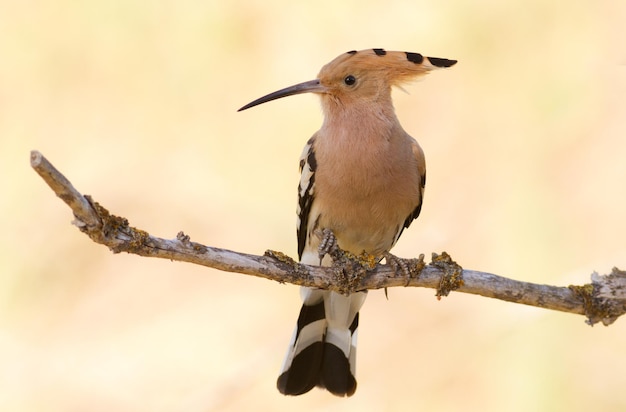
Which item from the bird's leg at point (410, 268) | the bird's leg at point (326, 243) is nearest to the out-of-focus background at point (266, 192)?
the bird's leg at point (326, 243)

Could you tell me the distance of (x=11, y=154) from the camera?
5453mm

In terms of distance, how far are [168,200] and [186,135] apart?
0.46 meters

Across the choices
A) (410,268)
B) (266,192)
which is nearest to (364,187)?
(410,268)

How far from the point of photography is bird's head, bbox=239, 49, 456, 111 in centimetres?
410

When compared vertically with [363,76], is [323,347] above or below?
below

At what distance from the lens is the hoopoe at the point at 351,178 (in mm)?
3855

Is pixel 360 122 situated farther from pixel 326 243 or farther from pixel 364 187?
pixel 326 243

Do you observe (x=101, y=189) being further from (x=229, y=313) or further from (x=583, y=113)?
(x=583, y=113)

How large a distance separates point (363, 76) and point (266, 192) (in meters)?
1.75

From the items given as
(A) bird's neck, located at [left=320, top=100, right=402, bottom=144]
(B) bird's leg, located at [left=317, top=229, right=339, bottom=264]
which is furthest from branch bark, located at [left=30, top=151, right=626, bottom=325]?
(A) bird's neck, located at [left=320, top=100, right=402, bottom=144]

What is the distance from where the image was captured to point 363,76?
→ 4117 mm

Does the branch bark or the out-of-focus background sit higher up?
the out-of-focus background

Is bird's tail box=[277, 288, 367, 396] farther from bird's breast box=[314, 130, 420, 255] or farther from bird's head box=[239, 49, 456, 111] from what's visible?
bird's head box=[239, 49, 456, 111]

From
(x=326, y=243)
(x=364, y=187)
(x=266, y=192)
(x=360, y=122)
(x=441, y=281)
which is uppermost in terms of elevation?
(x=266, y=192)
